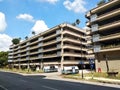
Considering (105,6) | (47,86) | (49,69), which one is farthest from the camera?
(49,69)

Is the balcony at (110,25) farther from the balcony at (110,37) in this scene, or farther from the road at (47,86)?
the road at (47,86)

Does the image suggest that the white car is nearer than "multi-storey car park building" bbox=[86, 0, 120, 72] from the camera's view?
No

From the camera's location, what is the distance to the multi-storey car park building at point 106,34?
153 ft

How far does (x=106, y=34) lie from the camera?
168 ft

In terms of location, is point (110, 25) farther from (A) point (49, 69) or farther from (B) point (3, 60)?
(B) point (3, 60)

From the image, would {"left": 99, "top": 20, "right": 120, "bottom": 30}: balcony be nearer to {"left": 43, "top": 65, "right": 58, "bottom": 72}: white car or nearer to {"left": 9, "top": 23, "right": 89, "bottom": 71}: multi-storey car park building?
{"left": 9, "top": 23, "right": 89, "bottom": 71}: multi-storey car park building

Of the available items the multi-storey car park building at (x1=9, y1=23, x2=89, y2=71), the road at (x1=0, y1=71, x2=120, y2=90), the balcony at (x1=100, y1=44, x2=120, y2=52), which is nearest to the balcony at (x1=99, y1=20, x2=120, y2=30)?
the balcony at (x1=100, y1=44, x2=120, y2=52)

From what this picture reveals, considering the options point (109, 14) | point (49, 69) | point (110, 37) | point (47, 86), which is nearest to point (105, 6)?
point (109, 14)

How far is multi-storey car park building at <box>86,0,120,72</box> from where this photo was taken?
4659 centimetres

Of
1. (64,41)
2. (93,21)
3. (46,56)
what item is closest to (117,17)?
(93,21)

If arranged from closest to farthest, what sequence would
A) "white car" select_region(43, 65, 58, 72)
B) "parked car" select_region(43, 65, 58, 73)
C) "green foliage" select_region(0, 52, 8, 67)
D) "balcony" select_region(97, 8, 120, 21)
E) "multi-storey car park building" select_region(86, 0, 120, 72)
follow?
"balcony" select_region(97, 8, 120, 21) → "multi-storey car park building" select_region(86, 0, 120, 72) → "parked car" select_region(43, 65, 58, 73) → "white car" select_region(43, 65, 58, 72) → "green foliage" select_region(0, 52, 8, 67)

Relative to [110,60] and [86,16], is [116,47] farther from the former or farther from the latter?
[86,16]

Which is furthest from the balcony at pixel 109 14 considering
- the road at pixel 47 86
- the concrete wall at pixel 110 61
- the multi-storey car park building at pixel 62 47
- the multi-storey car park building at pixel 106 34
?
the road at pixel 47 86

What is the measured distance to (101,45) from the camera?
169 feet
